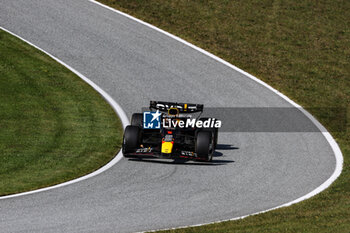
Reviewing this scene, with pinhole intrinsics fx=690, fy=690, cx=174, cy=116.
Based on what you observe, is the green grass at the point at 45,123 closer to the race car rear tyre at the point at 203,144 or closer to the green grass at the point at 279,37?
the race car rear tyre at the point at 203,144

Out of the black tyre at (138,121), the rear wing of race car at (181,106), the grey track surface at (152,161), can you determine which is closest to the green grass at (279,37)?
the grey track surface at (152,161)

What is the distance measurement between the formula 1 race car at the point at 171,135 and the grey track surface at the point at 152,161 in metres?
0.34

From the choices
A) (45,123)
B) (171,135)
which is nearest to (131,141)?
(171,135)

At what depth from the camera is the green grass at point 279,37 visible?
2772 cm

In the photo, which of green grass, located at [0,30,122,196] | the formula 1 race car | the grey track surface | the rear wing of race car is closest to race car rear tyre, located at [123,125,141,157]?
the formula 1 race car

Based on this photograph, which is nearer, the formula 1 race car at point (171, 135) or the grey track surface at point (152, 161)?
the grey track surface at point (152, 161)

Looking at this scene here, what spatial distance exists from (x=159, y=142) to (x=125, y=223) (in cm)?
555

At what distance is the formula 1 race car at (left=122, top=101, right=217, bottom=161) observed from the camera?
17688mm

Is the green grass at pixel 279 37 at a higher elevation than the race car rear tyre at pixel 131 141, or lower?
higher

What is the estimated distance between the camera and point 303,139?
21453 millimetres

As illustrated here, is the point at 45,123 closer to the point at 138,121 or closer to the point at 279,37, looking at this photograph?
the point at 138,121

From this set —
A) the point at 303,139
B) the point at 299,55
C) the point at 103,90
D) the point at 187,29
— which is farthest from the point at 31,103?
the point at 299,55

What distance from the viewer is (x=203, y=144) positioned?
1766 cm

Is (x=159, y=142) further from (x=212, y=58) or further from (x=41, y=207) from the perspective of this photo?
(x=212, y=58)
